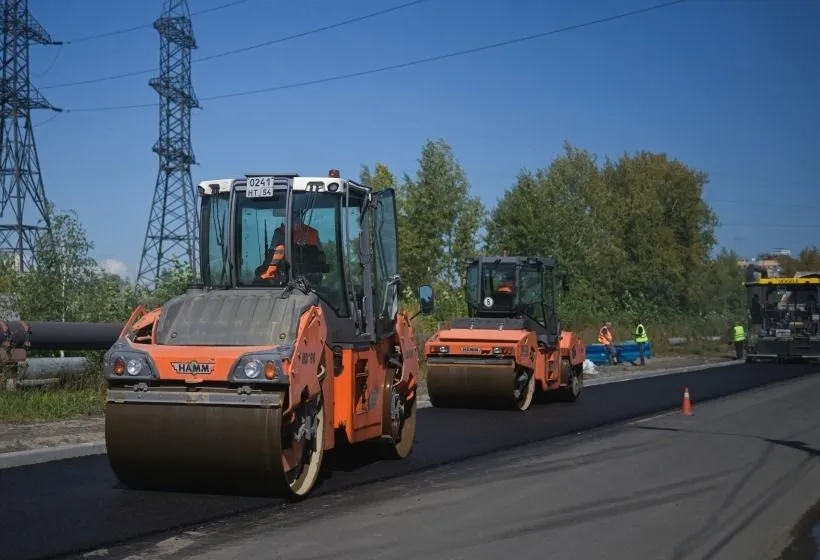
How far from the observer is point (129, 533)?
6.43m

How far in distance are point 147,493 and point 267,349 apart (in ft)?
5.66

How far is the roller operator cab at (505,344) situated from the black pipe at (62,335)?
5.21m

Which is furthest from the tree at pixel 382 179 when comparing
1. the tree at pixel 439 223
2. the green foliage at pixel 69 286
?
the green foliage at pixel 69 286

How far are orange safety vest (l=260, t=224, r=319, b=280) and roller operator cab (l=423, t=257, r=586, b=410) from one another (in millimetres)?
7345

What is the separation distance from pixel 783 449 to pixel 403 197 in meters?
27.3

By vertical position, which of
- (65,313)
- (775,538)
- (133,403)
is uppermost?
(65,313)

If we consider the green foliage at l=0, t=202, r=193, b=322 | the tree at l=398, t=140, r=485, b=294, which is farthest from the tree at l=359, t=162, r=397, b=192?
the green foliage at l=0, t=202, r=193, b=322

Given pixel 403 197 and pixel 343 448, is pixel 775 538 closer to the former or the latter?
pixel 343 448

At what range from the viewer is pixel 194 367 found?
7.11m

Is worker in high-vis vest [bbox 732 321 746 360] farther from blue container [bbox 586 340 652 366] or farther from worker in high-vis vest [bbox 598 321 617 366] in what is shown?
worker in high-vis vest [bbox 598 321 617 366]

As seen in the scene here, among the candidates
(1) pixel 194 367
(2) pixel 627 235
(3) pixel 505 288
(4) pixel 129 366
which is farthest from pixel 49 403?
(2) pixel 627 235

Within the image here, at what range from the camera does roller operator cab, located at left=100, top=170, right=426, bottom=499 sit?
7.02 m

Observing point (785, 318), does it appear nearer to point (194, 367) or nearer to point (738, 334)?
point (738, 334)

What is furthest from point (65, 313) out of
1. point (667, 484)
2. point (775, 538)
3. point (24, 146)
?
point (24, 146)
